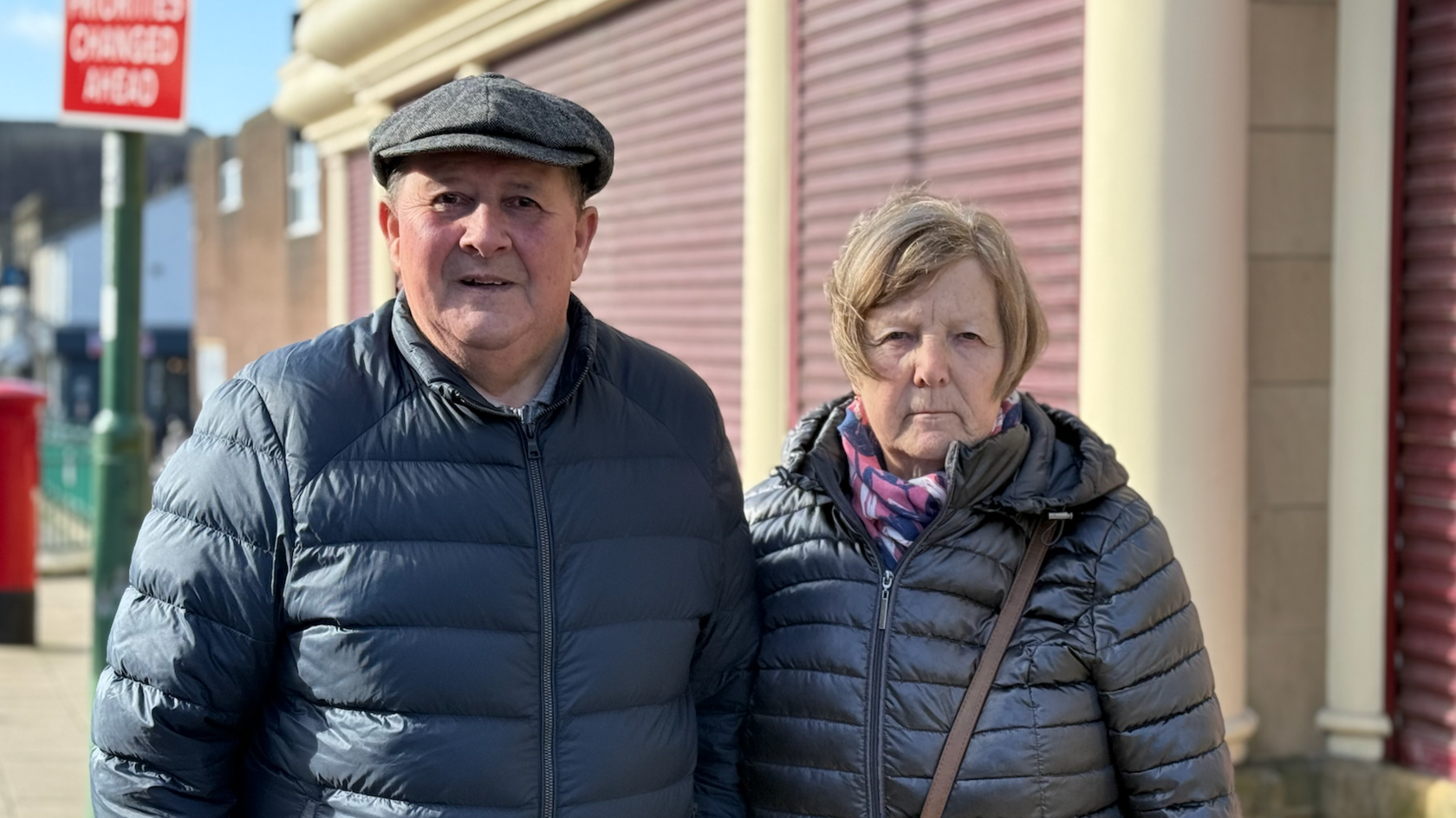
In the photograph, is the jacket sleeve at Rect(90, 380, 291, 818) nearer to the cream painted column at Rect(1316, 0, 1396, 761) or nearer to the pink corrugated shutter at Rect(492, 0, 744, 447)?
the cream painted column at Rect(1316, 0, 1396, 761)

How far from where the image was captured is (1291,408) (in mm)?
4645

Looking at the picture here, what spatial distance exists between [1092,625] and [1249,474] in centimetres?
267

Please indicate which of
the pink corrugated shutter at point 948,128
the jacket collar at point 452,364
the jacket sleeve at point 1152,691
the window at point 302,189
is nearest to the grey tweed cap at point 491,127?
the jacket collar at point 452,364

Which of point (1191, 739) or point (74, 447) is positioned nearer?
point (1191, 739)

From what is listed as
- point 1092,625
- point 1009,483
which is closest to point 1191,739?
point 1092,625

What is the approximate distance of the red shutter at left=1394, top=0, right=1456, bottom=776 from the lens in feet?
14.1

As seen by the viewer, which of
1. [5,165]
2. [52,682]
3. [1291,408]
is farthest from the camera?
[5,165]

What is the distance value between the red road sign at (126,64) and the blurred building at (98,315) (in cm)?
3825

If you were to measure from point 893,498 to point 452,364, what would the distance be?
719 millimetres

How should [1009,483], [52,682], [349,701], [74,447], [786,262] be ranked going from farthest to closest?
[74,447] → [52,682] → [786,262] → [1009,483] → [349,701]

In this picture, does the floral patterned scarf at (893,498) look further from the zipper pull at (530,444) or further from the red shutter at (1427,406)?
the red shutter at (1427,406)

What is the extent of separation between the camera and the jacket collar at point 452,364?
218 cm

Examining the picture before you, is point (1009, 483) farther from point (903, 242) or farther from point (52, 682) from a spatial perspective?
point (52, 682)

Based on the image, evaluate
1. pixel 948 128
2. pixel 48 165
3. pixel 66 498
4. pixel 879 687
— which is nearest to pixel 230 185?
pixel 66 498
